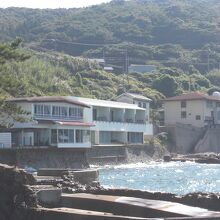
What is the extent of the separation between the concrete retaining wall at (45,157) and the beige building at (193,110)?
37.4 meters

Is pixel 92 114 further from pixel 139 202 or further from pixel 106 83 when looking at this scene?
pixel 139 202

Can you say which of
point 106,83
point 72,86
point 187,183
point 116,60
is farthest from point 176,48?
point 187,183

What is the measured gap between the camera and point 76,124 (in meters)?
66.2

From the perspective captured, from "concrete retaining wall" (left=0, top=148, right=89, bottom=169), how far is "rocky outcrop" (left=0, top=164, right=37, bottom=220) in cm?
3863

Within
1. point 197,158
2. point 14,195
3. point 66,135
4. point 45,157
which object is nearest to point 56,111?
point 66,135

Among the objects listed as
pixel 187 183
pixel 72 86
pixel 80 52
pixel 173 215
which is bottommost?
pixel 187 183

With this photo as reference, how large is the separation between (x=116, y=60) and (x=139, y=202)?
146670mm

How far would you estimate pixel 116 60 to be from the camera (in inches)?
6344

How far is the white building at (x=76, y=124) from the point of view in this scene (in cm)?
6112

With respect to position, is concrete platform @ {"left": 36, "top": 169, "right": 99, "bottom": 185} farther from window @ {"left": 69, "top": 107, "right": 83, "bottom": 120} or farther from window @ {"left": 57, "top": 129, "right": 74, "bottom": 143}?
window @ {"left": 69, "top": 107, "right": 83, "bottom": 120}

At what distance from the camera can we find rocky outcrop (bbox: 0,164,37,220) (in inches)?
624

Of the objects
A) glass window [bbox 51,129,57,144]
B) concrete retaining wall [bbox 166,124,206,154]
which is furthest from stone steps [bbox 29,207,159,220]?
concrete retaining wall [bbox 166,124,206,154]

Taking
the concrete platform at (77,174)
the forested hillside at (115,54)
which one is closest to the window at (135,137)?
the forested hillside at (115,54)

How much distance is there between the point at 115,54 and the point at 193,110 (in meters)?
66.5
